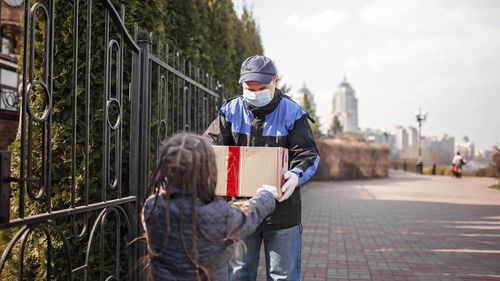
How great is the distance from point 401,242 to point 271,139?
5070mm

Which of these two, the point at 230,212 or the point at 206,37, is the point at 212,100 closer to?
the point at 206,37

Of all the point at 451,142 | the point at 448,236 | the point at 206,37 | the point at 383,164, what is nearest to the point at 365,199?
the point at 448,236

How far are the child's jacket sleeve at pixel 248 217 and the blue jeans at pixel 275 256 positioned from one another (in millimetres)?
541

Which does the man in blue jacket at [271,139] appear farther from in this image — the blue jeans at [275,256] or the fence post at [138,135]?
the fence post at [138,135]

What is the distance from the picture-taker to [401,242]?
6.69 metres

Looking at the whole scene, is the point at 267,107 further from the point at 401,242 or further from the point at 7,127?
the point at 7,127

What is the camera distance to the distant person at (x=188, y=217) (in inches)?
68.5

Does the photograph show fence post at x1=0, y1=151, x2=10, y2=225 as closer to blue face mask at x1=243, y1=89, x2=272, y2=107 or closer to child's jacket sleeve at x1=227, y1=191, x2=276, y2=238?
child's jacket sleeve at x1=227, y1=191, x2=276, y2=238

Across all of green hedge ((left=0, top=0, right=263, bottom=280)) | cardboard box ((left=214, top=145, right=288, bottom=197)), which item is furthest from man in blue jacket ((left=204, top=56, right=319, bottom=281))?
green hedge ((left=0, top=0, right=263, bottom=280))

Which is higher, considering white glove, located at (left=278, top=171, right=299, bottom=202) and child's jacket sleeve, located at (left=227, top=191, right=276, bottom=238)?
white glove, located at (left=278, top=171, right=299, bottom=202)

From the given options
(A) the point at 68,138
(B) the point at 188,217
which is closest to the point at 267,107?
(B) the point at 188,217

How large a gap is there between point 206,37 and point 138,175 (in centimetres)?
433

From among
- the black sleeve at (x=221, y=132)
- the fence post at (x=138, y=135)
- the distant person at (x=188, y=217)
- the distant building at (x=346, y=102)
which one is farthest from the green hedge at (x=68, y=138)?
the distant building at (x=346, y=102)

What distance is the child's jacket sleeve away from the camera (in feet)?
5.90
